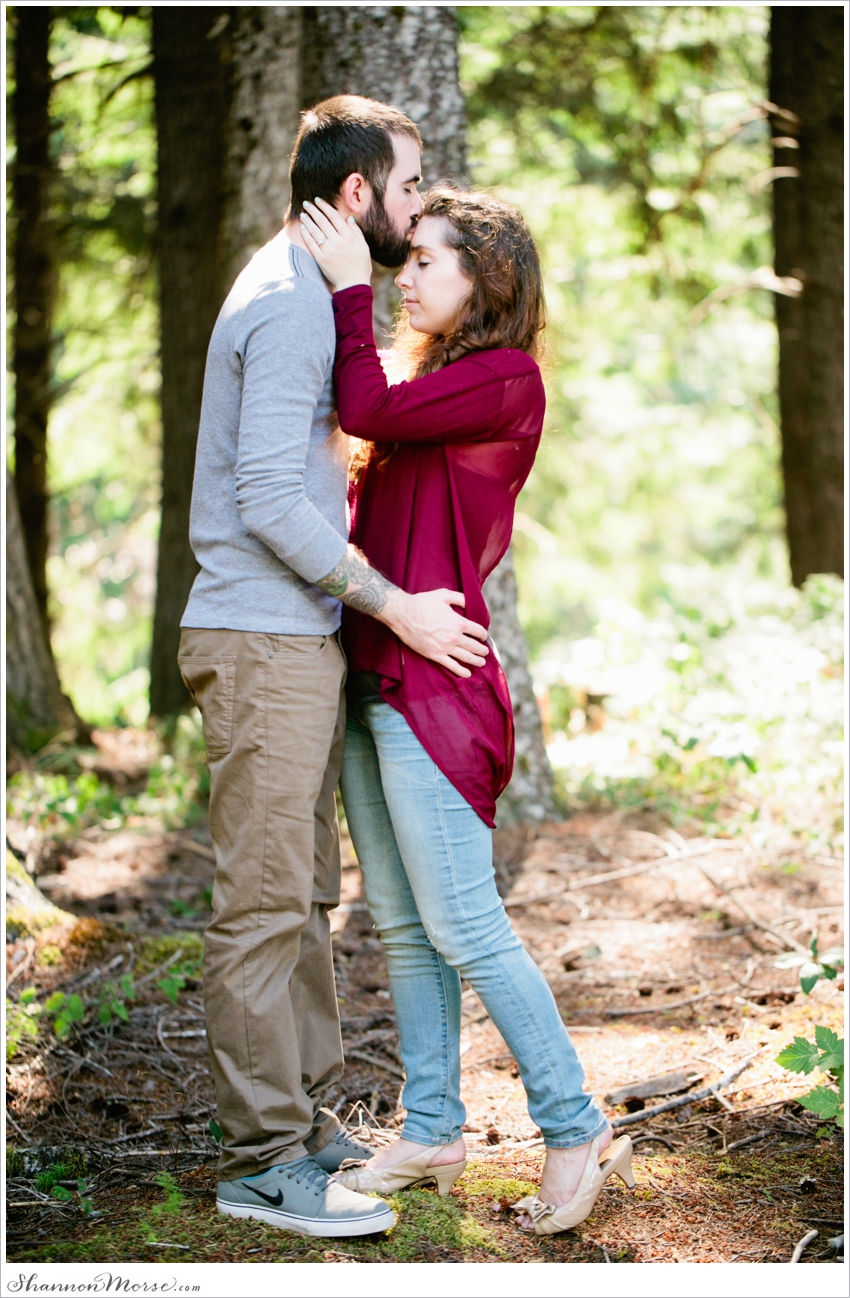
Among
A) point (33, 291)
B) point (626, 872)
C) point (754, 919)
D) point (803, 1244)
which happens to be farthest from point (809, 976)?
point (33, 291)

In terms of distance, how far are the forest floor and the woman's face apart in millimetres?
1951

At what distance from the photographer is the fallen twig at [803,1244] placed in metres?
2.21

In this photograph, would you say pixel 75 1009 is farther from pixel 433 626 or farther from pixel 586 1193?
pixel 433 626

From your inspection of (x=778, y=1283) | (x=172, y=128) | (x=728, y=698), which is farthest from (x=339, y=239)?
(x=172, y=128)

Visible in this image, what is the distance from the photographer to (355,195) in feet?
7.81

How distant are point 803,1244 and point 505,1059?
3.76ft

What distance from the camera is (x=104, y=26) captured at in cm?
788

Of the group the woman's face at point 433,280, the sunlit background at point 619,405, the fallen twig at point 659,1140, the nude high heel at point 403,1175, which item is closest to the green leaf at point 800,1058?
the fallen twig at point 659,1140

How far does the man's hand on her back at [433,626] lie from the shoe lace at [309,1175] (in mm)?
1086

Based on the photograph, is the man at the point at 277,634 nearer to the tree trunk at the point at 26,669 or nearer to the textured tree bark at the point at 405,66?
the textured tree bark at the point at 405,66

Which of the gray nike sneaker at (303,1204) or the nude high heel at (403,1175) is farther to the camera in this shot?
the nude high heel at (403,1175)

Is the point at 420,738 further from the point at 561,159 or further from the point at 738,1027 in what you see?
the point at 561,159

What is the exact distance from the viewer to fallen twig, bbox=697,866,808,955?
12.2ft

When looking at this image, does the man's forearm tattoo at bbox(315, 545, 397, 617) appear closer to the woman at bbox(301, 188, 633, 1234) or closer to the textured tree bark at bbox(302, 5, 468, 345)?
the woman at bbox(301, 188, 633, 1234)
